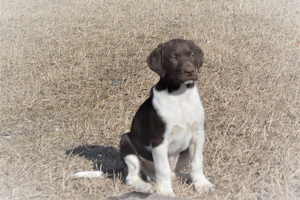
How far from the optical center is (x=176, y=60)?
14.8 feet

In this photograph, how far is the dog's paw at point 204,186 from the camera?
4626 millimetres

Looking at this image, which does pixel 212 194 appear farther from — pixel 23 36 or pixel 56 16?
pixel 56 16

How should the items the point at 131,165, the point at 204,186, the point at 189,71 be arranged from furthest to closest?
the point at 131,165 < the point at 204,186 < the point at 189,71

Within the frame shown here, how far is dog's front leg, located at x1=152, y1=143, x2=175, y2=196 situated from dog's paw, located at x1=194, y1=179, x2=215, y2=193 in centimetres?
27

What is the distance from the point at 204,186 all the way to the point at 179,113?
747 millimetres

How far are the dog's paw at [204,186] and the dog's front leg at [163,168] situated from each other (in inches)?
10.6

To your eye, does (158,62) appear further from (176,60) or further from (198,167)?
(198,167)

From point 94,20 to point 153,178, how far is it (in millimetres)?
6858

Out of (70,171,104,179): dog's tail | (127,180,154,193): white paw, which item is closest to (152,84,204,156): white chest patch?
(127,180,154,193): white paw

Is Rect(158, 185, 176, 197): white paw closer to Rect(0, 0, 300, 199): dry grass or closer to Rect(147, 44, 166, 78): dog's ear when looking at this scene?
Rect(0, 0, 300, 199): dry grass

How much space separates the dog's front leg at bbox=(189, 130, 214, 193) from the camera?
466cm

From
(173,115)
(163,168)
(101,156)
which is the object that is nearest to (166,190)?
(163,168)

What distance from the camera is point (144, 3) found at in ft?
41.4

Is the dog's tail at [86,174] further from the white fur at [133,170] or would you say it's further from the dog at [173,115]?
the dog at [173,115]
